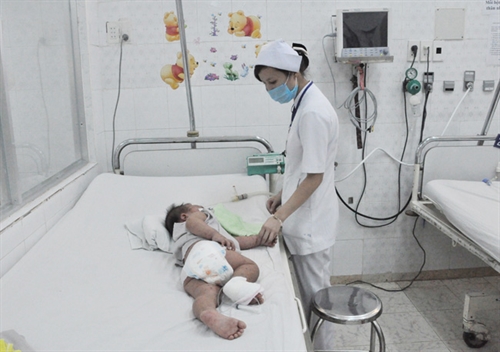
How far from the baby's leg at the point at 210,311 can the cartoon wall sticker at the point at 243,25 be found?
1.73 meters

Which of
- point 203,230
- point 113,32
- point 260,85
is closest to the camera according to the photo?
point 203,230

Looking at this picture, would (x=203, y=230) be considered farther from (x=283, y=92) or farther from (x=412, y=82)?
(x=412, y=82)

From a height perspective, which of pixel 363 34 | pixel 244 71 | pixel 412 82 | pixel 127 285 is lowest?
pixel 127 285

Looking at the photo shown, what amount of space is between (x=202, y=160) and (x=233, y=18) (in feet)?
2.96

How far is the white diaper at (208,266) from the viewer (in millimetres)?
1505

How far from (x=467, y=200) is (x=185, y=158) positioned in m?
1.59

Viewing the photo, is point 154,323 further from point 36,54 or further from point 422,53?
point 422,53

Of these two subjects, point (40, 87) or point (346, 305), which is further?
point (40, 87)

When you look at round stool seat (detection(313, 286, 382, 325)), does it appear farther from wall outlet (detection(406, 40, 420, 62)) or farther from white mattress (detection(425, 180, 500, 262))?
wall outlet (detection(406, 40, 420, 62))

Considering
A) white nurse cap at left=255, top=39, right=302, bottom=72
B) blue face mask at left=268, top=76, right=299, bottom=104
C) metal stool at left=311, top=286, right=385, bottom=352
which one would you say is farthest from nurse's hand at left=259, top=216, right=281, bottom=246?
white nurse cap at left=255, top=39, right=302, bottom=72

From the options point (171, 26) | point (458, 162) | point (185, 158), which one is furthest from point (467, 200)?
point (171, 26)

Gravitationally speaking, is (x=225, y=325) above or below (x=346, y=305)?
above

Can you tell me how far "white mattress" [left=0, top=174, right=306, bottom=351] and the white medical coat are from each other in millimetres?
140

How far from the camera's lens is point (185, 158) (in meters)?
2.65
